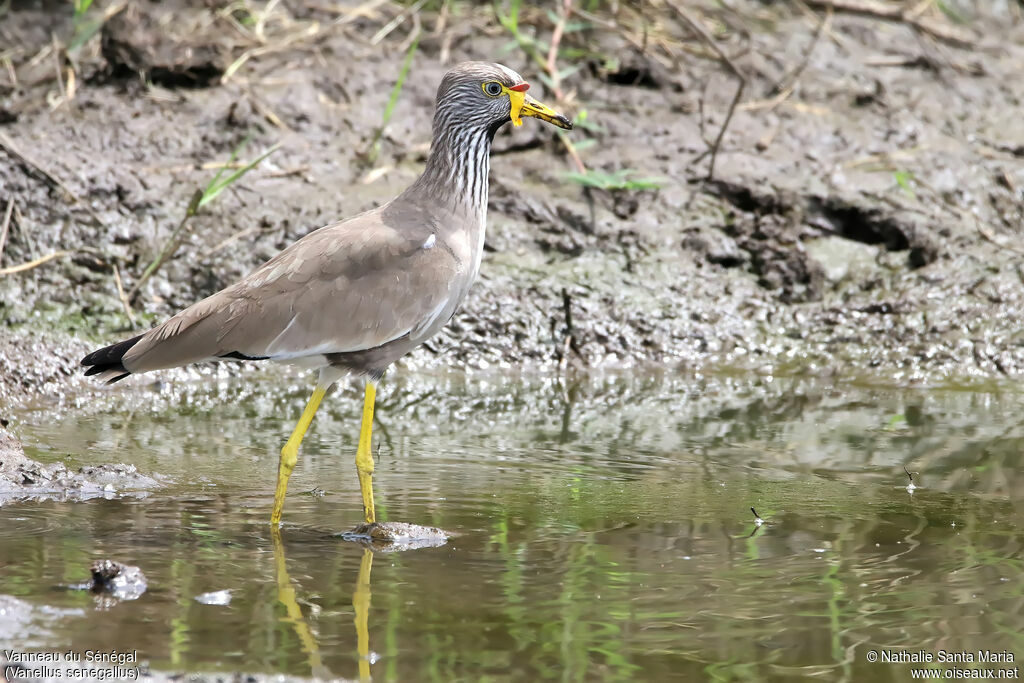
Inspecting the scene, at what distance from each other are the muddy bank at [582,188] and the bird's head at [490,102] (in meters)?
2.16

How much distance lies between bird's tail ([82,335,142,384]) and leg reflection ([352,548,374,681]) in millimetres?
1361

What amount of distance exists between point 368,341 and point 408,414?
1455 millimetres

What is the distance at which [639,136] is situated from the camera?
864 centimetres

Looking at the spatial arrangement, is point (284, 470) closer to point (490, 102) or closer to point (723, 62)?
point (490, 102)

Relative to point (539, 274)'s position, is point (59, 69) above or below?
above

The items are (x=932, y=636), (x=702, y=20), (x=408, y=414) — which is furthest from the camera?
(x=702, y=20)

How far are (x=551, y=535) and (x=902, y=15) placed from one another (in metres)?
7.10

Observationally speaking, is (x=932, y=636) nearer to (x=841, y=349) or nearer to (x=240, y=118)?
A: (x=841, y=349)

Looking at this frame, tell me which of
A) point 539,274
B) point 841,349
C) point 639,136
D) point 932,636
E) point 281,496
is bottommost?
point 932,636

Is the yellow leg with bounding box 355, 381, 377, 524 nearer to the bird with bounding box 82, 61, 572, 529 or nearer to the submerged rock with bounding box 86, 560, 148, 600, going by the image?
the bird with bounding box 82, 61, 572, 529

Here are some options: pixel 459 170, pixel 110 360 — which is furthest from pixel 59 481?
pixel 459 170

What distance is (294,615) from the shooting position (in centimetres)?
353

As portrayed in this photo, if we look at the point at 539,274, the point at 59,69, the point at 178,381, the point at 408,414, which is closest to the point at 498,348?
the point at 539,274

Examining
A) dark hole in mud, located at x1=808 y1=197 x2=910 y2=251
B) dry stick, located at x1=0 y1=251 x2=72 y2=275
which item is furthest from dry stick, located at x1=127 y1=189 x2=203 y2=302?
dark hole in mud, located at x1=808 y1=197 x2=910 y2=251
